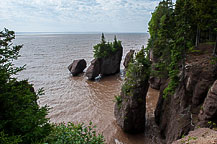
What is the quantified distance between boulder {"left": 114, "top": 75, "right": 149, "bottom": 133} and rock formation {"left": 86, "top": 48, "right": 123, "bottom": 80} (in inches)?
710

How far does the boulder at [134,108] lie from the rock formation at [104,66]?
18.0 metres

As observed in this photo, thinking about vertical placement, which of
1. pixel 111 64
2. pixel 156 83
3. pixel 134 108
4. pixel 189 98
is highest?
pixel 111 64

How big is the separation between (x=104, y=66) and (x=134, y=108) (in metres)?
22.1

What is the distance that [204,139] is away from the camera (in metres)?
6.61

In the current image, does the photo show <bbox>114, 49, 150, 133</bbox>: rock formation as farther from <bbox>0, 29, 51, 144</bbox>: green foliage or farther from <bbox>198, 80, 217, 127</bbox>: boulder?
<bbox>0, 29, 51, 144</bbox>: green foliage

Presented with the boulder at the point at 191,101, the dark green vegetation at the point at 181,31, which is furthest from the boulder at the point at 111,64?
the boulder at the point at 191,101

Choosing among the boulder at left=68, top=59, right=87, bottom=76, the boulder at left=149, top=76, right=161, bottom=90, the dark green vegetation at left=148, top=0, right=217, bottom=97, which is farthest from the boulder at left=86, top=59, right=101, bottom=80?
the dark green vegetation at left=148, top=0, right=217, bottom=97

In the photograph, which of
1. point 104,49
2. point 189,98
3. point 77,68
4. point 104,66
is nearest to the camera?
point 189,98

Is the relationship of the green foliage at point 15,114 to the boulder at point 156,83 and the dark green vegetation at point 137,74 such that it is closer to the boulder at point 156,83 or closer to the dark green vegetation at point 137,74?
the dark green vegetation at point 137,74

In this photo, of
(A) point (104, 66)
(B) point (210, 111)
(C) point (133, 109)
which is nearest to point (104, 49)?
(A) point (104, 66)

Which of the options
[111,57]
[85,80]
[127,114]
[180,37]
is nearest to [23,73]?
[85,80]

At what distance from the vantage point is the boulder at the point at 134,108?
1450cm

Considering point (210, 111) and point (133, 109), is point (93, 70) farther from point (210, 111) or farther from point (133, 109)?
point (210, 111)

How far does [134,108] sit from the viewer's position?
14820 mm
